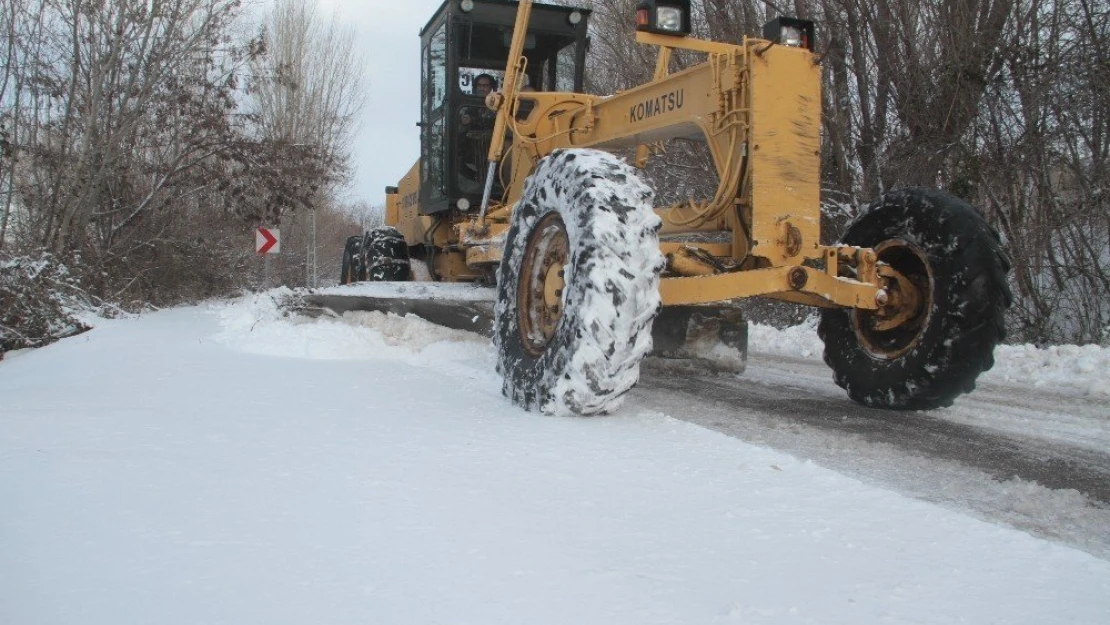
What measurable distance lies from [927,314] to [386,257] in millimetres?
6667

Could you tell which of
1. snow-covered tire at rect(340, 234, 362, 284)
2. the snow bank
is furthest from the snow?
snow-covered tire at rect(340, 234, 362, 284)

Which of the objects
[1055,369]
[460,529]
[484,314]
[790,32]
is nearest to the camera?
[460,529]

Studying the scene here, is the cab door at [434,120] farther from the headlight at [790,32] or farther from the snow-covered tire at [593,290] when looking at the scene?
the headlight at [790,32]

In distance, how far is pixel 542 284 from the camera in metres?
5.20

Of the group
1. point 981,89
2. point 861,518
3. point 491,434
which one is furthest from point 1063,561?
point 981,89

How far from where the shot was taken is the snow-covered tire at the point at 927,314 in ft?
15.5

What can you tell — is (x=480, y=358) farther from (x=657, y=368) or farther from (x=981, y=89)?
(x=981, y=89)

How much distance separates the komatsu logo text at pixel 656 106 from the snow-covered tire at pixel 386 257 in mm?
4967

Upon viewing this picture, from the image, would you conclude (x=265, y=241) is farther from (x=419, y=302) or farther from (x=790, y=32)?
(x=790, y=32)

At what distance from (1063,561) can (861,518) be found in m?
0.55

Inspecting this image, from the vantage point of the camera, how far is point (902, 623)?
6.95 feet

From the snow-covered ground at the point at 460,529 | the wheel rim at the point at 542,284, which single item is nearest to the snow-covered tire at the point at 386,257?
the wheel rim at the point at 542,284

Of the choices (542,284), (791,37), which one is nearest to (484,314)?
(542,284)

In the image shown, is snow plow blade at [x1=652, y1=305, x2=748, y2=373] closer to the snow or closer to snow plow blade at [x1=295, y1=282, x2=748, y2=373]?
snow plow blade at [x1=295, y1=282, x2=748, y2=373]
